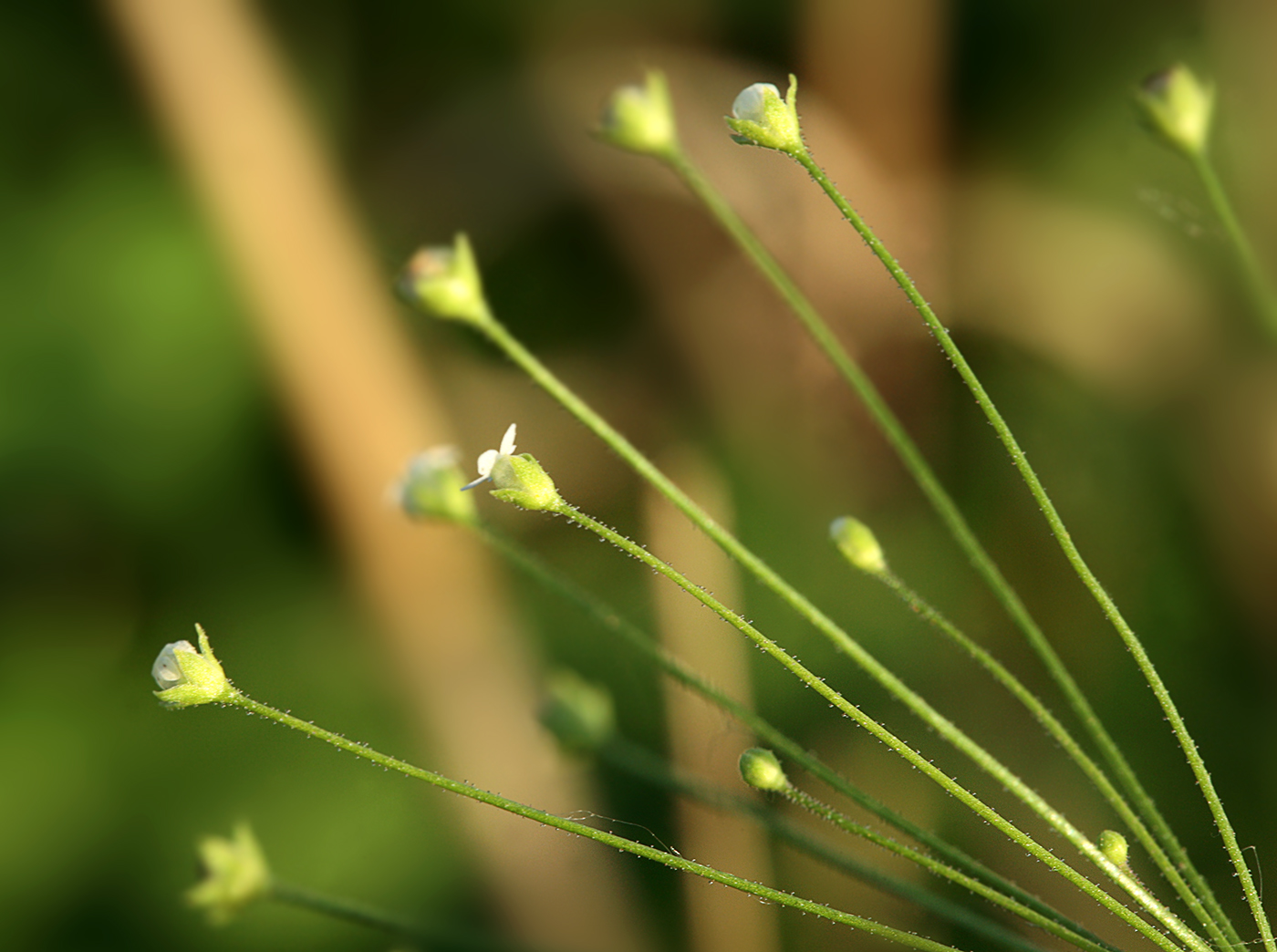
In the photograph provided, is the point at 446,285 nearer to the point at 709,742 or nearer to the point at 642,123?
the point at 642,123

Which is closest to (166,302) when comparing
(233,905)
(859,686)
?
(859,686)

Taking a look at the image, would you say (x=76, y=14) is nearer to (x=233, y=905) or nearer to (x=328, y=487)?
(x=328, y=487)

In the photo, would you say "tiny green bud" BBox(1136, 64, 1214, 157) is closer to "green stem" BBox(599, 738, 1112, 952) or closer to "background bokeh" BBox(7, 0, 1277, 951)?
"green stem" BBox(599, 738, 1112, 952)

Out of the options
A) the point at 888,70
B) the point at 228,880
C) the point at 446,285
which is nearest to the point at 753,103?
the point at 446,285

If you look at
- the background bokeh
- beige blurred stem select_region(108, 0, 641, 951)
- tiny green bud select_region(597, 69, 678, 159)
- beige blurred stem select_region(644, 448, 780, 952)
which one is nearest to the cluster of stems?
tiny green bud select_region(597, 69, 678, 159)

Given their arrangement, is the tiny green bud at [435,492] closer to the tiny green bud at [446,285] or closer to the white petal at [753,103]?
the tiny green bud at [446,285]

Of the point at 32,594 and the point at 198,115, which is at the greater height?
the point at 198,115

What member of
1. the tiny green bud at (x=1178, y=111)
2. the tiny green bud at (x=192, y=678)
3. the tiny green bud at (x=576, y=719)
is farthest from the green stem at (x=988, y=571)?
the tiny green bud at (x=192, y=678)
